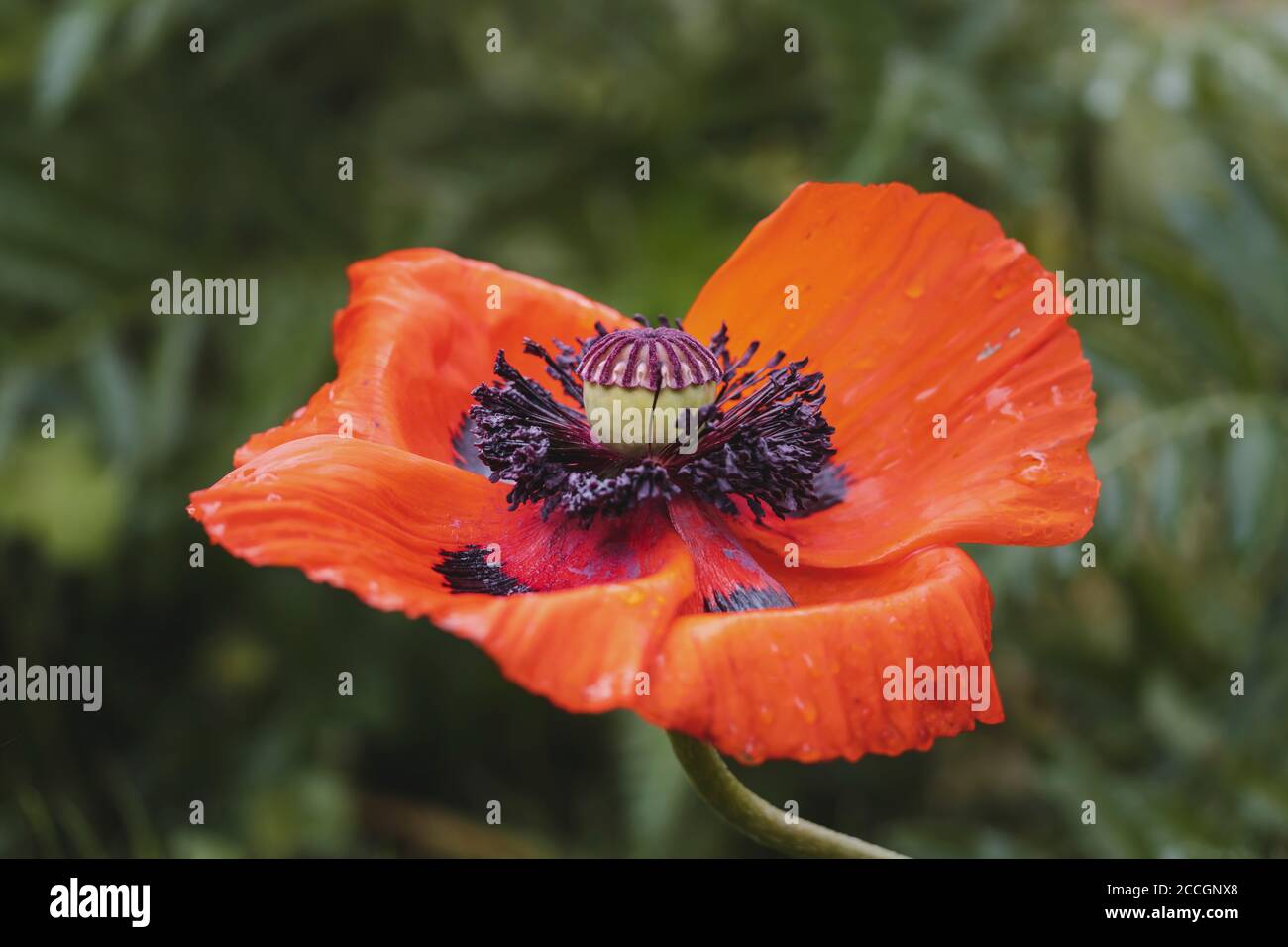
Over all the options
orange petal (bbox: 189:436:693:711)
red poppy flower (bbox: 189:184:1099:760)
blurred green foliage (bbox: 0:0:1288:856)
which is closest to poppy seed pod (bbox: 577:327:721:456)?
red poppy flower (bbox: 189:184:1099:760)

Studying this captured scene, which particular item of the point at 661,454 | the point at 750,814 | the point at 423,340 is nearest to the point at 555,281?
the point at 423,340

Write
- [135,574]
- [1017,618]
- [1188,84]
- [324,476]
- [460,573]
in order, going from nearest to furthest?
[324,476], [460,573], [1188,84], [1017,618], [135,574]

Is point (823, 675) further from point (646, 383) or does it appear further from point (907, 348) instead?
point (907, 348)

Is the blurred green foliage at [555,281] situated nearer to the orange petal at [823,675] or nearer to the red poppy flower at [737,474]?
the red poppy flower at [737,474]

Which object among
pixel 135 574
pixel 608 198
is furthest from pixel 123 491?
pixel 608 198

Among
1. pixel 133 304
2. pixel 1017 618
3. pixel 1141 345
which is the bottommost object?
pixel 1017 618
